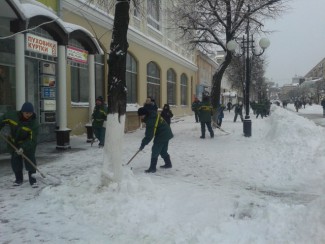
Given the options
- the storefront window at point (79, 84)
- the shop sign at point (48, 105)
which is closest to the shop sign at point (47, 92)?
the shop sign at point (48, 105)

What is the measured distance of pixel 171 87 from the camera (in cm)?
3170

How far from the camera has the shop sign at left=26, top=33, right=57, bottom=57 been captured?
10492mm

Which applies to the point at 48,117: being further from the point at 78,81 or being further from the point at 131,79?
the point at 131,79

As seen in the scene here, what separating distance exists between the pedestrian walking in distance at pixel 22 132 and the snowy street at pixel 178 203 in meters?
0.46

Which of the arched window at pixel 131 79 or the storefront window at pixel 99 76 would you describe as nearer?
the storefront window at pixel 99 76

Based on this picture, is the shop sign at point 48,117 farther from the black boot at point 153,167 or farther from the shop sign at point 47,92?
the black boot at point 153,167

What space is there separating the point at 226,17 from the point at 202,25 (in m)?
1.21

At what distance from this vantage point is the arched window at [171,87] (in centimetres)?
3072

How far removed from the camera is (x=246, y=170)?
29.9 ft

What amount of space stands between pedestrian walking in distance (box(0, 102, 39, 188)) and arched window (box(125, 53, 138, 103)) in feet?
47.6

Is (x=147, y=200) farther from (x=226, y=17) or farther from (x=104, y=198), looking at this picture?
(x=226, y=17)

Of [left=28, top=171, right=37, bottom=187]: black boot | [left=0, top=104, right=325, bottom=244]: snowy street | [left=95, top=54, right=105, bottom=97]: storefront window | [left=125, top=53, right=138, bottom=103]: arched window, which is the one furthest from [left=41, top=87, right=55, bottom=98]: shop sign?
[left=125, top=53, right=138, bottom=103]: arched window

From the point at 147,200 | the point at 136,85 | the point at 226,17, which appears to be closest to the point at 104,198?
the point at 147,200

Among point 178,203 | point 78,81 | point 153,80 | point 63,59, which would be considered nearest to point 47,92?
point 63,59
